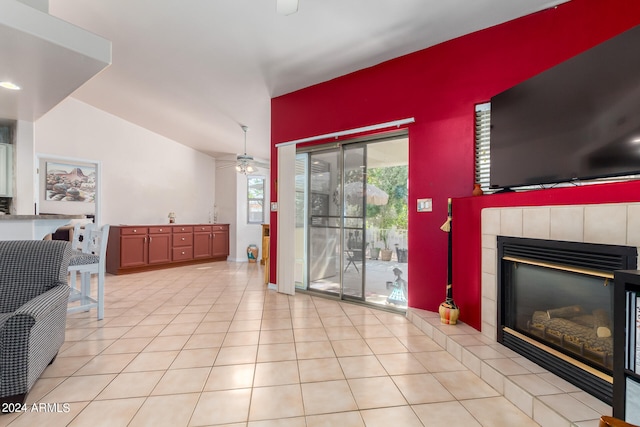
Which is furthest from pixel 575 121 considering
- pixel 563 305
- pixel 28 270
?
pixel 28 270

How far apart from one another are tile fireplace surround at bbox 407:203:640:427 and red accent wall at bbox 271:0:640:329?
5.1 inches

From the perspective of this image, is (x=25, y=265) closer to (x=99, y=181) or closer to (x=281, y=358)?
(x=281, y=358)

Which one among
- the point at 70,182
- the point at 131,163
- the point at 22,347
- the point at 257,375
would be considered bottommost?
the point at 257,375

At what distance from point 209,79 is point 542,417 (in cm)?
468

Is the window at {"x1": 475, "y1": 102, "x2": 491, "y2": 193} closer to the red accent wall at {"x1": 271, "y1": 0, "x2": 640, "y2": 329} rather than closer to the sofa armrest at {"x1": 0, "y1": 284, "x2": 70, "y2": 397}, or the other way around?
the red accent wall at {"x1": 271, "y1": 0, "x2": 640, "y2": 329}

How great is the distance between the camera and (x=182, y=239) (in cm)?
656

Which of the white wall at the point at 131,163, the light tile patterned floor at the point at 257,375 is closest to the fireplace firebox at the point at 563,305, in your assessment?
the light tile patterned floor at the point at 257,375

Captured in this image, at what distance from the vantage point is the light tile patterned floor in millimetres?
1636

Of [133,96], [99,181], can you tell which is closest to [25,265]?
[133,96]

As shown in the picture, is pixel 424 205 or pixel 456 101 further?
pixel 424 205

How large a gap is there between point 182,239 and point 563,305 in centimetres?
658

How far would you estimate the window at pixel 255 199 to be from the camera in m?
7.65

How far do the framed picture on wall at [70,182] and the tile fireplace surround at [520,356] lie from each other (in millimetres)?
6348

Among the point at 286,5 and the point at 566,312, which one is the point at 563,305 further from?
the point at 286,5
